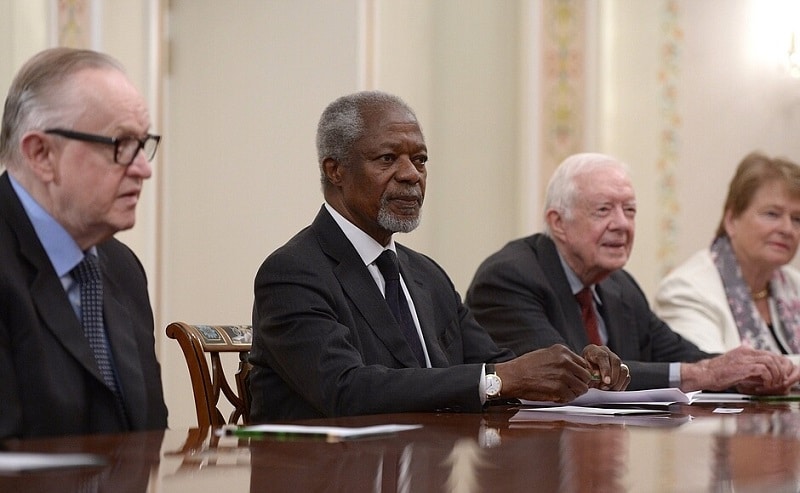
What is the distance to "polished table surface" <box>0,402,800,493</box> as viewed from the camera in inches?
52.4

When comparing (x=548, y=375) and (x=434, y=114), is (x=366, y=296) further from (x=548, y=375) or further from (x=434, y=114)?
(x=434, y=114)

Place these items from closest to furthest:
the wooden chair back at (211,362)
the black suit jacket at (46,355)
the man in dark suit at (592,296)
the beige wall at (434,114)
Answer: the black suit jacket at (46,355) → the wooden chair back at (211,362) → the man in dark suit at (592,296) → the beige wall at (434,114)

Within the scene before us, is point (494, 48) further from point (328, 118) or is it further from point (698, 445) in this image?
point (698, 445)

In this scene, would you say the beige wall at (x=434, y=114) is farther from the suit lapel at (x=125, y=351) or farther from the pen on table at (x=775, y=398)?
the suit lapel at (x=125, y=351)

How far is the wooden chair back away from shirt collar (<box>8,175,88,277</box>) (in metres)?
0.54

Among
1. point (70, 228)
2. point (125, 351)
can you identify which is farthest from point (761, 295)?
point (70, 228)

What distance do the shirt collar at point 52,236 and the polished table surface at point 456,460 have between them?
39cm

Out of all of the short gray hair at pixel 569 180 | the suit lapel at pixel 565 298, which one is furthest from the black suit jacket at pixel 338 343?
the short gray hair at pixel 569 180

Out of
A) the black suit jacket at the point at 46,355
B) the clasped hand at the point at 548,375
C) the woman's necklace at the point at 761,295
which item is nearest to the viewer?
the black suit jacket at the point at 46,355

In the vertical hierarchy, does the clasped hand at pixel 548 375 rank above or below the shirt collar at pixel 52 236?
below

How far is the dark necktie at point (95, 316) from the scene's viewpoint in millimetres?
2160

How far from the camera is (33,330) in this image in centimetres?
202

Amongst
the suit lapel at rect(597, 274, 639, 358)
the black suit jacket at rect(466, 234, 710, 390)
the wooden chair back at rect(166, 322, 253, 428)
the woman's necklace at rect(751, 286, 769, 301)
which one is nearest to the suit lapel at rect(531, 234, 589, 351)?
the black suit jacket at rect(466, 234, 710, 390)

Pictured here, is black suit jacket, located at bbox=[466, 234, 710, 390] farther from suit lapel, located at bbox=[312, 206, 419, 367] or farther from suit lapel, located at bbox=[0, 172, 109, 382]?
suit lapel, located at bbox=[0, 172, 109, 382]
